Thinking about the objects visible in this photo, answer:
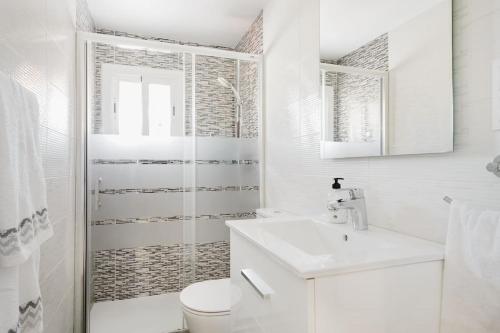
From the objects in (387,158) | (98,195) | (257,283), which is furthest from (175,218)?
(387,158)

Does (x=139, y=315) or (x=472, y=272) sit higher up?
(x=472, y=272)

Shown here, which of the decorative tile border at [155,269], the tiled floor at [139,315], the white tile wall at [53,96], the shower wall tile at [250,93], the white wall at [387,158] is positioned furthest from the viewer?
the shower wall tile at [250,93]

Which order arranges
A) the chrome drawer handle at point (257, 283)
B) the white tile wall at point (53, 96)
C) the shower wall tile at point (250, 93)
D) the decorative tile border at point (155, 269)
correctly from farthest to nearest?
the shower wall tile at point (250, 93), the decorative tile border at point (155, 269), the white tile wall at point (53, 96), the chrome drawer handle at point (257, 283)

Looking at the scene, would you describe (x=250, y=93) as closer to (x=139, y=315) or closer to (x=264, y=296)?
(x=264, y=296)

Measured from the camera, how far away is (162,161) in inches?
84.2

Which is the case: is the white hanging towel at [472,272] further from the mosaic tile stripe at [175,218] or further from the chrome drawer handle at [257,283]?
the mosaic tile stripe at [175,218]

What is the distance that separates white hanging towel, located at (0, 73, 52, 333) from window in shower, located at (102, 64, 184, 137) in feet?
3.59

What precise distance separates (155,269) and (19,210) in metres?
1.64

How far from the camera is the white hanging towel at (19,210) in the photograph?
693mm

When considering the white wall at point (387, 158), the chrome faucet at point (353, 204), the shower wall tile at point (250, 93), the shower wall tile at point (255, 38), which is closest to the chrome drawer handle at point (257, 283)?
the chrome faucet at point (353, 204)

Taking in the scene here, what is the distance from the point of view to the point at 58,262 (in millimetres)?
1591

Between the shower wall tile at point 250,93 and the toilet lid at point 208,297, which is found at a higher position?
the shower wall tile at point 250,93

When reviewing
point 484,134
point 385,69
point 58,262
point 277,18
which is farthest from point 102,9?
point 484,134

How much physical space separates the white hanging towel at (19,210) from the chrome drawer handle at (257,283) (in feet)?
2.12
